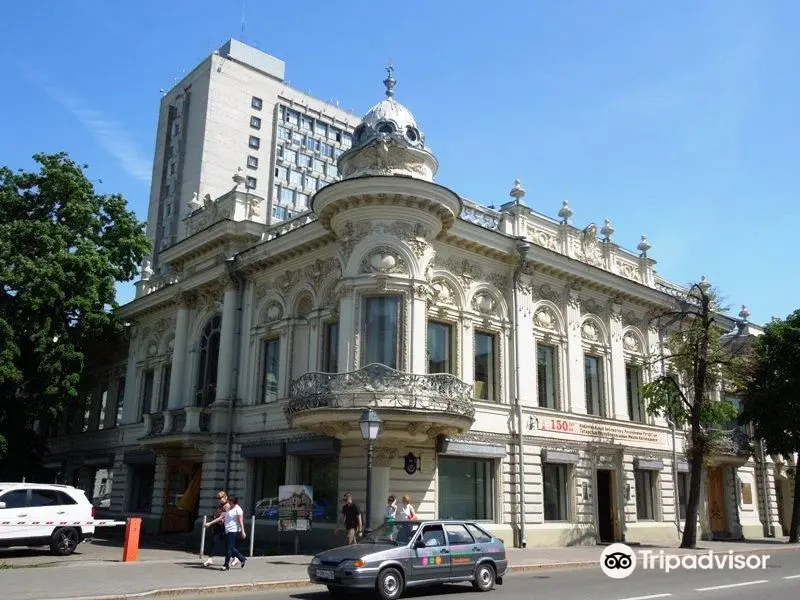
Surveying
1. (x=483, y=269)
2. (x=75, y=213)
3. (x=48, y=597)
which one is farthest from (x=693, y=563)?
(x=75, y=213)

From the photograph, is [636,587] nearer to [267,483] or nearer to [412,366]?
[412,366]

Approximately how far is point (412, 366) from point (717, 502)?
65.5ft

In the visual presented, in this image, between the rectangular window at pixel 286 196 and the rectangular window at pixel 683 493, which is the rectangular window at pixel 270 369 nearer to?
the rectangular window at pixel 683 493

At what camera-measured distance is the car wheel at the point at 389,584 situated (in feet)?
41.3

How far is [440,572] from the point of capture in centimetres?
1365

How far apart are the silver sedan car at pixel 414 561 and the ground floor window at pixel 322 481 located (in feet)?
A: 27.9

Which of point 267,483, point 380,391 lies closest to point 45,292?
point 267,483

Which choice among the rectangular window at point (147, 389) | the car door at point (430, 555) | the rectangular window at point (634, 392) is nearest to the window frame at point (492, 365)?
the rectangular window at point (634, 392)

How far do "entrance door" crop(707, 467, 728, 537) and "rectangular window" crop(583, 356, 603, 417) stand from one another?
28.6 ft

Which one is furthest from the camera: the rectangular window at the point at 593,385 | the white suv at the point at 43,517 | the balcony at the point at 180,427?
the rectangular window at the point at 593,385

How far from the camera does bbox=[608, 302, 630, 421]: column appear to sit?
94.1ft

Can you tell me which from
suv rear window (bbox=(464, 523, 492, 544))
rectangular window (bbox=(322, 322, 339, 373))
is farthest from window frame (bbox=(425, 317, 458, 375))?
suv rear window (bbox=(464, 523, 492, 544))

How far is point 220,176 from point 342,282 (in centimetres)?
4441

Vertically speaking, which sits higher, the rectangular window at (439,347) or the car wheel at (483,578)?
the rectangular window at (439,347)
